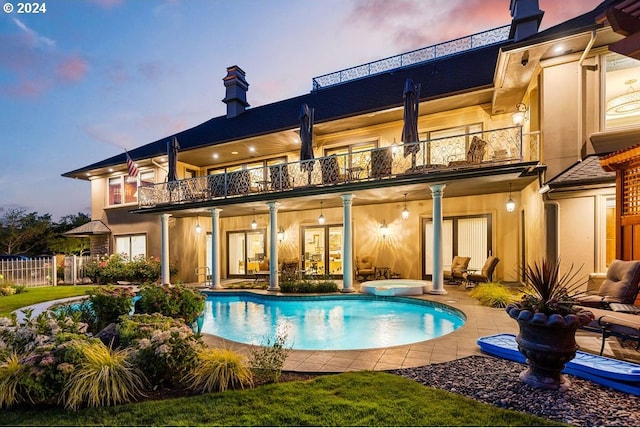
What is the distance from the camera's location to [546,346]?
10.8 ft

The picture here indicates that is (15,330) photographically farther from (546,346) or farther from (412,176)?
(412,176)

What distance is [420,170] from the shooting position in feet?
32.6

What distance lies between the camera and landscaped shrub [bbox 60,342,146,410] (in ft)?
10.6

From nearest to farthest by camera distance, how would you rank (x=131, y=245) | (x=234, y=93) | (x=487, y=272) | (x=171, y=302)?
(x=171, y=302), (x=487, y=272), (x=131, y=245), (x=234, y=93)

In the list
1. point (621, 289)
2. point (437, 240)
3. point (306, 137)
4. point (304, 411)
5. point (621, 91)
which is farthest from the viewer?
point (306, 137)

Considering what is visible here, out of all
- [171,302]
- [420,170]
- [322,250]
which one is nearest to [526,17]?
[420,170]

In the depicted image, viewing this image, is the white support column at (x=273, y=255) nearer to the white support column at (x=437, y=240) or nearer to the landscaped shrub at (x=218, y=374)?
the white support column at (x=437, y=240)

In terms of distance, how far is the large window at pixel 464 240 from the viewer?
12.3m

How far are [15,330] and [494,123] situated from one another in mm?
13384

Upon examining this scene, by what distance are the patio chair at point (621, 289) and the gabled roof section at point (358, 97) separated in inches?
262

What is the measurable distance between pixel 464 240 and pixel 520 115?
5056mm

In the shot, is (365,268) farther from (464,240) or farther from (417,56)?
(417,56)

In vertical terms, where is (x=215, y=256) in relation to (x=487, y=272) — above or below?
above

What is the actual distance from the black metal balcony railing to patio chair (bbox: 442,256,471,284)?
3.66m
